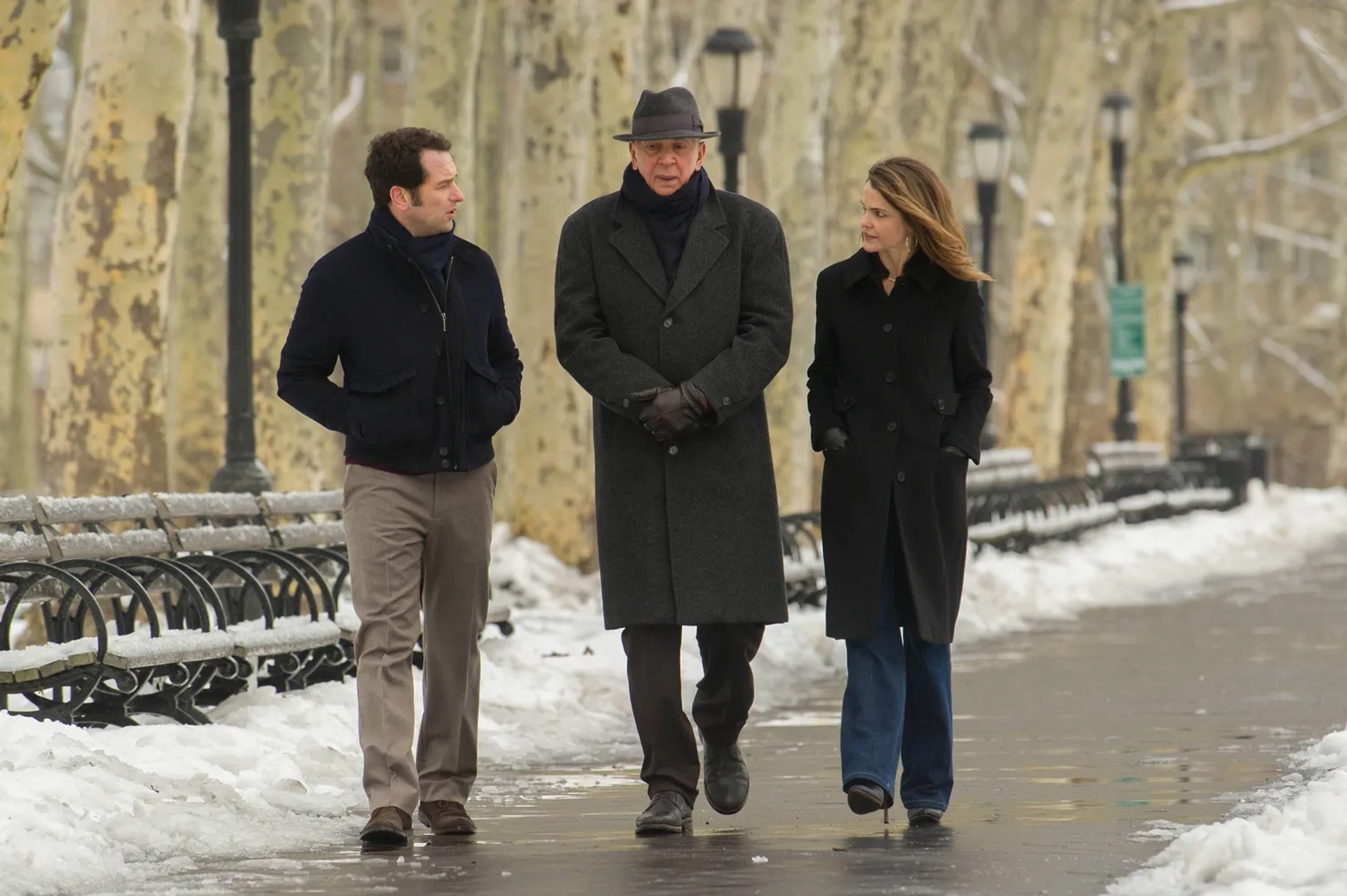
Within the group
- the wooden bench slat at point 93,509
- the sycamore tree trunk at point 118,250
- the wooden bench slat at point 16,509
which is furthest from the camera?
the sycamore tree trunk at point 118,250

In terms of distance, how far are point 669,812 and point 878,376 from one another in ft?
4.82

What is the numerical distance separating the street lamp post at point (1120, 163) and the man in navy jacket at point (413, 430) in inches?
1001

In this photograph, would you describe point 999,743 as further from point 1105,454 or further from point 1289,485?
point 1289,485

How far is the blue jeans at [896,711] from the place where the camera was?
8312 mm

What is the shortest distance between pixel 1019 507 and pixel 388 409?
56.2ft

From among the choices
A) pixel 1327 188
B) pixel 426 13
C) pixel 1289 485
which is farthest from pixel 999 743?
pixel 1327 188

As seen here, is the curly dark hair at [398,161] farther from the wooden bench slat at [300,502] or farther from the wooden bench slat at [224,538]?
the wooden bench slat at [300,502]

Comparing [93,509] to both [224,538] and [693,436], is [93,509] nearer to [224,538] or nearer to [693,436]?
[224,538]

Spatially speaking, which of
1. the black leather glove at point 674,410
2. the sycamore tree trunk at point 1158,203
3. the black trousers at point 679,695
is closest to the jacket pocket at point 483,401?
the black leather glove at point 674,410

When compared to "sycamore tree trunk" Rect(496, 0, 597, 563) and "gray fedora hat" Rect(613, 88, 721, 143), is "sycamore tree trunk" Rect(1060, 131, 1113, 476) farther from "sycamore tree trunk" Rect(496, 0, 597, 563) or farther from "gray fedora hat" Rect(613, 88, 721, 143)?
"gray fedora hat" Rect(613, 88, 721, 143)

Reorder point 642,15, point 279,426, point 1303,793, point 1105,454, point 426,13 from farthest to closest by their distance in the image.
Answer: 1. point 1105,454
2. point 426,13
3. point 642,15
4. point 279,426
5. point 1303,793

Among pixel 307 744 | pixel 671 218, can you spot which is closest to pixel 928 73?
pixel 307 744

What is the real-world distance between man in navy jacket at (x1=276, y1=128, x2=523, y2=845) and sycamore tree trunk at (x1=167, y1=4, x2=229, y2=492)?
39.3 ft

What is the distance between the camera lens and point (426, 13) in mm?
24609
